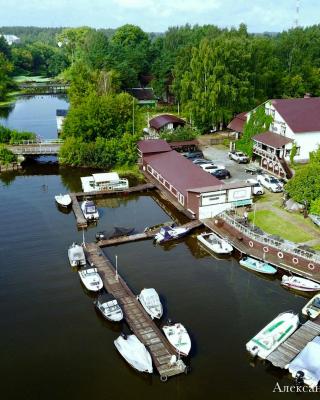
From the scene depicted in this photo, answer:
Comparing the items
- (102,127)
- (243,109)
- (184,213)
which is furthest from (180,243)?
(243,109)

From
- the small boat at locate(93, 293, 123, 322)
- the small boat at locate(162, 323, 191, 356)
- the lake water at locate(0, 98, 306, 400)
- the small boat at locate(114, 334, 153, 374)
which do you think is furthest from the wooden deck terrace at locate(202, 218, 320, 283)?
the small boat at locate(114, 334, 153, 374)

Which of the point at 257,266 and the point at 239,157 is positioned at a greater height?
the point at 239,157

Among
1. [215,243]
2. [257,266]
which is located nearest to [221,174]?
[215,243]

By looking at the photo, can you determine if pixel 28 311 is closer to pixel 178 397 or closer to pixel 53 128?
pixel 178 397

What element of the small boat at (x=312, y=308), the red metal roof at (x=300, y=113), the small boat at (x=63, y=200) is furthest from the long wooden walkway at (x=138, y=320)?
the red metal roof at (x=300, y=113)

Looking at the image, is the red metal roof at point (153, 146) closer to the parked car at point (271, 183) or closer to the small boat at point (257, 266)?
the parked car at point (271, 183)

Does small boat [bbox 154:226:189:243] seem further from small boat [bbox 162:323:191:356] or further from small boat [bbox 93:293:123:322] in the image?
small boat [bbox 162:323:191:356]

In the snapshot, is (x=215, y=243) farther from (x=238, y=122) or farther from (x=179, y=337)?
(x=238, y=122)
